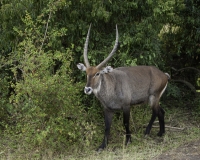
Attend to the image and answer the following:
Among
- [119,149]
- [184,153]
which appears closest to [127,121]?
[119,149]

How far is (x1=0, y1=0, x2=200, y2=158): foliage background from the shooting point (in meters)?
6.80

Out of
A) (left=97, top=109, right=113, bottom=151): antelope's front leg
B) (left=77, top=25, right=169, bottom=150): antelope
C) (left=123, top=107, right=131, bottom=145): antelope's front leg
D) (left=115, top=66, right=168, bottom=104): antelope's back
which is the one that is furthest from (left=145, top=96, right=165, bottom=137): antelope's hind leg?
(left=97, top=109, right=113, bottom=151): antelope's front leg

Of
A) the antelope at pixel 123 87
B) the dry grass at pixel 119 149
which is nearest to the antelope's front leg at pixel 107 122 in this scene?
the antelope at pixel 123 87

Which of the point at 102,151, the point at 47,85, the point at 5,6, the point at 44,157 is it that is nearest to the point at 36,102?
the point at 47,85

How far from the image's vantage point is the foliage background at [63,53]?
6797 mm

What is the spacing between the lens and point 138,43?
7.94m

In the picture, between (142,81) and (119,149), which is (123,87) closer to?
(142,81)

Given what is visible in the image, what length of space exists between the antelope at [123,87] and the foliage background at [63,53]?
11.9 inches

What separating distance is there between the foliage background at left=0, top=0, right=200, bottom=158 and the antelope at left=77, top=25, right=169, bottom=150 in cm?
30

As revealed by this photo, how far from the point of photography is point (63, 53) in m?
7.21

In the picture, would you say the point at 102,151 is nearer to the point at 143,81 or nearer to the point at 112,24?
the point at 143,81

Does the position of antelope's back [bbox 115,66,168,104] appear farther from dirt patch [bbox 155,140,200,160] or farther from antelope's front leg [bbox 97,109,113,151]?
dirt patch [bbox 155,140,200,160]

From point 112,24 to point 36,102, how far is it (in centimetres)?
254

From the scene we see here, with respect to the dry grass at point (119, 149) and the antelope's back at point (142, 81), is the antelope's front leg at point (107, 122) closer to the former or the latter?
the dry grass at point (119, 149)
